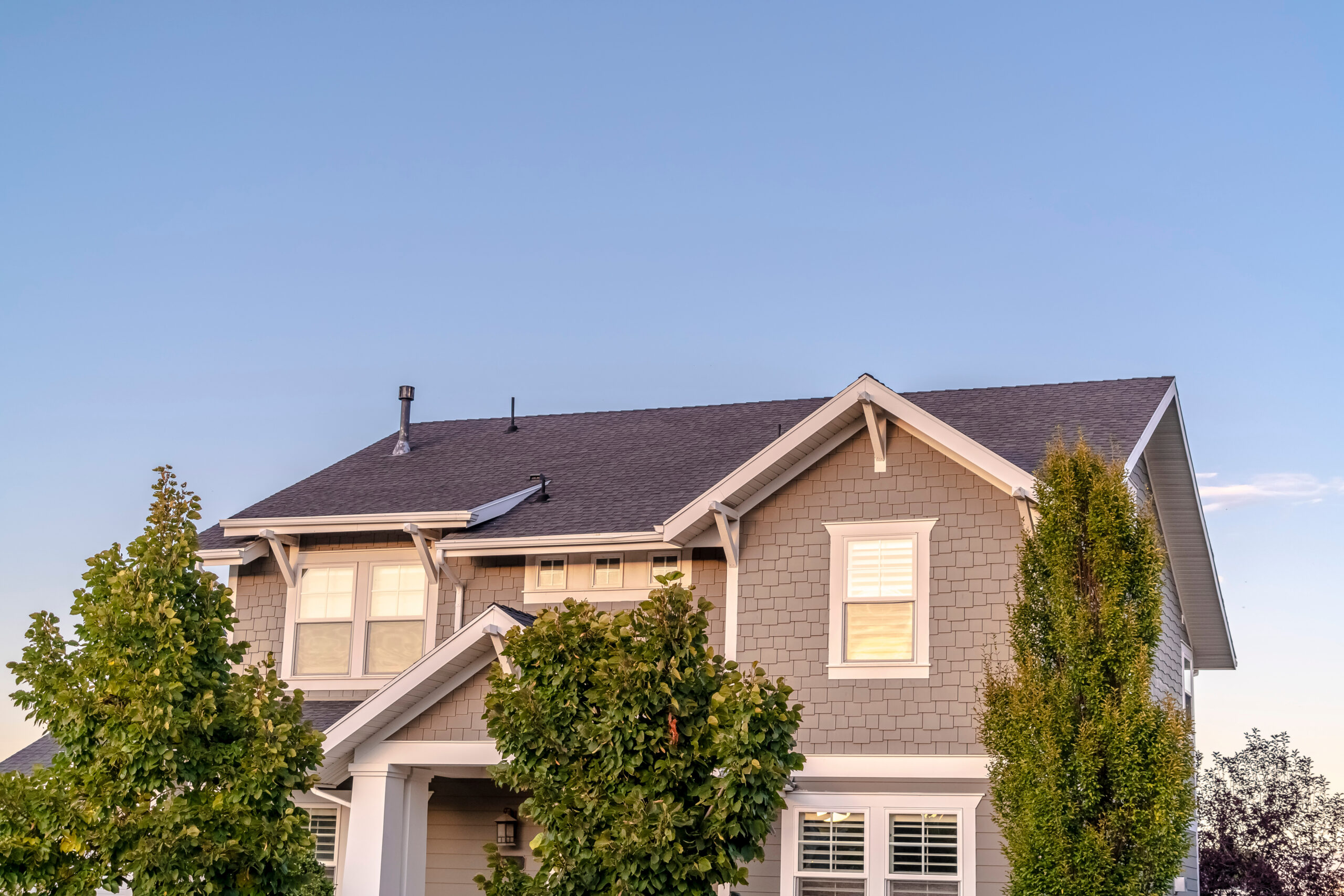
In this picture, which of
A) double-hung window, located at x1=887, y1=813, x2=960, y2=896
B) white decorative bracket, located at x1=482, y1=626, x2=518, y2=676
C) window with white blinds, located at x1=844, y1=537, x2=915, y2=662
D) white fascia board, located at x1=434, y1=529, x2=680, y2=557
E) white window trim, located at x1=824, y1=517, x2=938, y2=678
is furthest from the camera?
white fascia board, located at x1=434, y1=529, x2=680, y2=557

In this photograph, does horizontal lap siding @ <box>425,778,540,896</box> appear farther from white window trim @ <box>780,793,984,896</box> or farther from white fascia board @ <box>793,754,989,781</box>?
white fascia board @ <box>793,754,989,781</box>

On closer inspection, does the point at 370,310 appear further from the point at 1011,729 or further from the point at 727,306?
the point at 1011,729

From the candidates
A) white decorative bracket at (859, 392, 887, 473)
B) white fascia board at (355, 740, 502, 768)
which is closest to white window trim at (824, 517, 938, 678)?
white decorative bracket at (859, 392, 887, 473)

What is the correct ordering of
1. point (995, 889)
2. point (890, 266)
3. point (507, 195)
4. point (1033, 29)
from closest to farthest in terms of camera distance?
point (995, 889), point (1033, 29), point (890, 266), point (507, 195)

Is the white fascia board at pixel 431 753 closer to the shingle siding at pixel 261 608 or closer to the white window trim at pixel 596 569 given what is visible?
the white window trim at pixel 596 569

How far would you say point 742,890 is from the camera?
15.1 meters

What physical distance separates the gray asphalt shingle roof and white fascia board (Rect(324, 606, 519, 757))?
2.12 metres

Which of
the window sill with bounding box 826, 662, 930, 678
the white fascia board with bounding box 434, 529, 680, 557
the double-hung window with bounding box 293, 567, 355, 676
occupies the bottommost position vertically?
the window sill with bounding box 826, 662, 930, 678

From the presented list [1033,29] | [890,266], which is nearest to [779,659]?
[890,266]

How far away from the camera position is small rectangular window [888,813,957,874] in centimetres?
1407

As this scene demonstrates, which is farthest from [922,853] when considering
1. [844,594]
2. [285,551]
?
[285,551]

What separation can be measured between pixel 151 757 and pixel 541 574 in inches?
267

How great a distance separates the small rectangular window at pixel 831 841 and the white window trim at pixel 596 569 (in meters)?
3.75

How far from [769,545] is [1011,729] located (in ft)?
11.6
